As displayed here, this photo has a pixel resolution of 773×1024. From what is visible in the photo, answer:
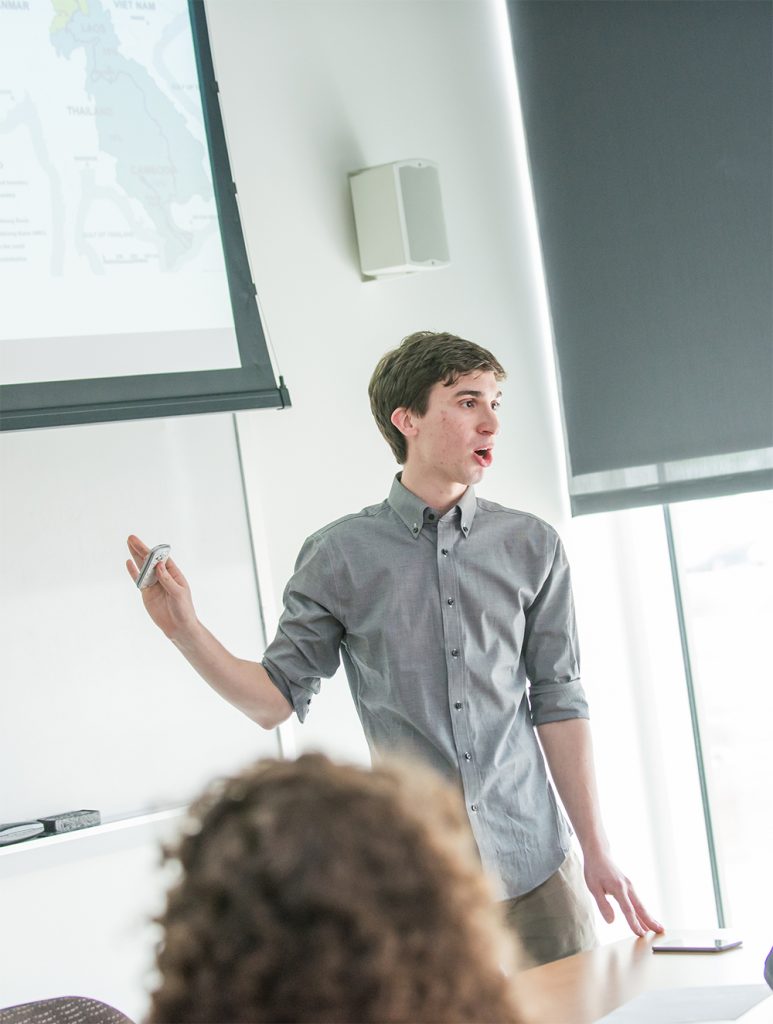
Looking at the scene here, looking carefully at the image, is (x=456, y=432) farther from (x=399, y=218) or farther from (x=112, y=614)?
(x=399, y=218)

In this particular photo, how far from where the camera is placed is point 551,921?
2.12 m

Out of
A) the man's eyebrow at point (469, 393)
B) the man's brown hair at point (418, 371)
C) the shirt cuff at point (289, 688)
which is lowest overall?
the shirt cuff at point (289, 688)

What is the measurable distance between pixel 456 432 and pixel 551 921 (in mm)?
891

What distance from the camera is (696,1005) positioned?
1534 mm

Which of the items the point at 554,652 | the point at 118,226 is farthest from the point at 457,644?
the point at 118,226

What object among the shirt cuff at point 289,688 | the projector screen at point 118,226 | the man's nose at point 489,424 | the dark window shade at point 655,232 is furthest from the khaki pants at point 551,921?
the dark window shade at point 655,232

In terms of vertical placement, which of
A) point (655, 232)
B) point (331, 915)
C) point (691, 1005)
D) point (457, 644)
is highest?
point (655, 232)

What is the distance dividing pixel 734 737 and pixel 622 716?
1.09 feet

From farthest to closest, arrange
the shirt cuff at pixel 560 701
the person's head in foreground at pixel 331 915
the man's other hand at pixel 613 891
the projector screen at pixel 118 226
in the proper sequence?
1. the projector screen at pixel 118 226
2. the shirt cuff at pixel 560 701
3. the man's other hand at pixel 613 891
4. the person's head in foreground at pixel 331 915

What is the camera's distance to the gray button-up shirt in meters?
2.20

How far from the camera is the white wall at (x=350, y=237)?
10.4 feet

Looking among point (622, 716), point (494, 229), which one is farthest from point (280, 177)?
point (622, 716)

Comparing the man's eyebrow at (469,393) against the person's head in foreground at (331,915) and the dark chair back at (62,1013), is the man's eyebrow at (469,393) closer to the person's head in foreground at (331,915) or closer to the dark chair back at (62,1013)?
the dark chair back at (62,1013)

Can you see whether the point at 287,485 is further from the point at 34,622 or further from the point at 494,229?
the point at 494,229
